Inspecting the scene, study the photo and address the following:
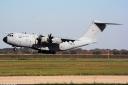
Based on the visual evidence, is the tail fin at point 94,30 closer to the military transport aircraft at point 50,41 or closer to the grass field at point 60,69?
the military transport aircraft at point 50,41

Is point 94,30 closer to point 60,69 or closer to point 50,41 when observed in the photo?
point 50,41

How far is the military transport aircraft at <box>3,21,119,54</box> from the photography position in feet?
274

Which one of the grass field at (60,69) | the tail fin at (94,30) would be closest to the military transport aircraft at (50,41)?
the tail fin at (94,30)

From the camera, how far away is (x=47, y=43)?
8600cm

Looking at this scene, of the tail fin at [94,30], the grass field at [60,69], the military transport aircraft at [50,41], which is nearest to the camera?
the grass field at [60,69]

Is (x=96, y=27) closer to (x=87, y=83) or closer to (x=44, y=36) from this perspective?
(x=44, y=36)

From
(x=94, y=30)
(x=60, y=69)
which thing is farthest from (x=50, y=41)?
(x=60, y=69)

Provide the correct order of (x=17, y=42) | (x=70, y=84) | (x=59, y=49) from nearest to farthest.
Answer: (x=70, y=84) < (x=17, y=42) < (x=59, y=49)

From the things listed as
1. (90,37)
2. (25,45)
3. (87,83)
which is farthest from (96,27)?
(87,83)

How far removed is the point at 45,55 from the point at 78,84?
2540 inches

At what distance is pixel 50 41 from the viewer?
3388 inches

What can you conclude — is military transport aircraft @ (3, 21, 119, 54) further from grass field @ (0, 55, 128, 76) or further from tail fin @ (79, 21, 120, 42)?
grass field @ (0, 55, 128, 76)

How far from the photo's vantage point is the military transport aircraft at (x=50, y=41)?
83.4 m

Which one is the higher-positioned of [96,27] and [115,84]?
[96,27]
